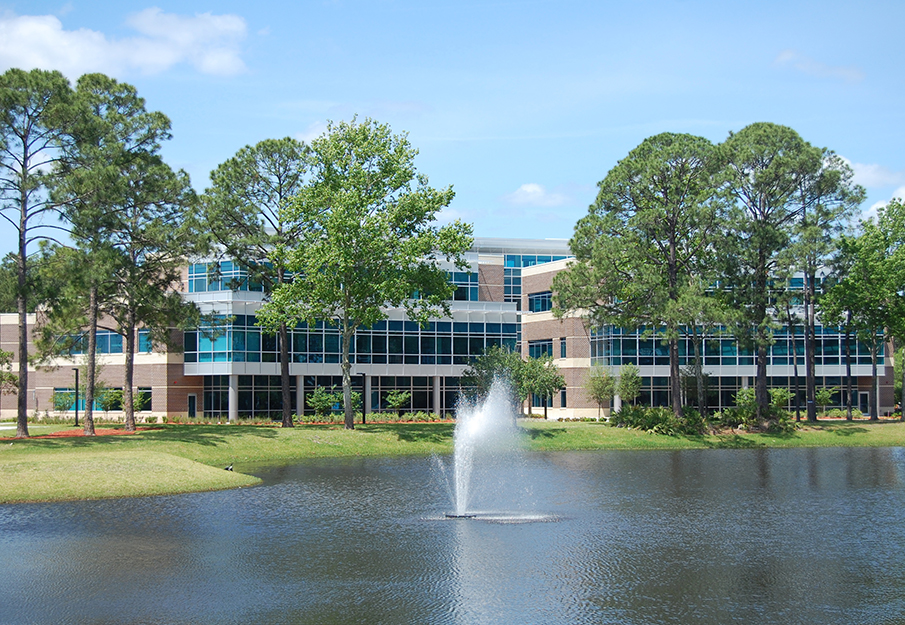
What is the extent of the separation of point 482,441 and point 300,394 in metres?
19.2

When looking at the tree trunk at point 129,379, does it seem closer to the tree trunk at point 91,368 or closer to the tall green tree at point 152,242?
the tall green tree at point 152,242

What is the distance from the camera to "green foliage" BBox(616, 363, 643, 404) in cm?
6369

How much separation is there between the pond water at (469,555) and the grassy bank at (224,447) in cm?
221

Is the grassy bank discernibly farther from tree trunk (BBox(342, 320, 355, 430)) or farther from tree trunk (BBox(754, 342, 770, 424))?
tree trunk (BBox(754, 342, 770, 424))

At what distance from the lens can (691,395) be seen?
69625 mm

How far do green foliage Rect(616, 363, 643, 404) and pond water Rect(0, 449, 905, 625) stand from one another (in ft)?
107

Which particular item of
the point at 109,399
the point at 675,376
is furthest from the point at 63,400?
the point at 675,376

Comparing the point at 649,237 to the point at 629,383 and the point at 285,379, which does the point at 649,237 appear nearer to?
the point at 629,383

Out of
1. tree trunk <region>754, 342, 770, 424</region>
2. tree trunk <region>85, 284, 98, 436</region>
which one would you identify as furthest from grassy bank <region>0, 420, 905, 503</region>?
tree trunk <region>85, 284, 98, 436</region>

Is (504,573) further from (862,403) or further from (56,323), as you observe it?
(862,403)

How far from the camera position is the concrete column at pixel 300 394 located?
63.4 metres

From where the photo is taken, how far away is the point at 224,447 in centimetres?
4028

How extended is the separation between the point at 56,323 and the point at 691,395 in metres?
45.7

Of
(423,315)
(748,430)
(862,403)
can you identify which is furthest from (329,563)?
(862,403)
